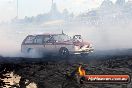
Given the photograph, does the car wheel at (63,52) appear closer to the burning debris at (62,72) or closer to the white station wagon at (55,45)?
the white station wagon at (55,45)

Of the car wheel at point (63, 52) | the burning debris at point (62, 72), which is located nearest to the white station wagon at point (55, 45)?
Answer: the car wheel at point (63, 52)

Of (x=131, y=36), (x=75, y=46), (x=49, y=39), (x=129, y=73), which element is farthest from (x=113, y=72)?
(x=131, y=36)

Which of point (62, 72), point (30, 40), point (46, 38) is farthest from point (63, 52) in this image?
point (62, 72)

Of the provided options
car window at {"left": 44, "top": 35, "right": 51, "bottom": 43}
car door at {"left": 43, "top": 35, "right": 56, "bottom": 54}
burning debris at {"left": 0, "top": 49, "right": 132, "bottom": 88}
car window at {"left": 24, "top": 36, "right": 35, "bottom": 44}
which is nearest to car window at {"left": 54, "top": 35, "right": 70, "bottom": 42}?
car door at {"left": 43, "top": 35, "right": 56, "bottom": 54}

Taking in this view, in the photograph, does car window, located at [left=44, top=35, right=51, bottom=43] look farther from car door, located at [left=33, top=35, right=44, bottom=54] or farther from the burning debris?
the burning debris

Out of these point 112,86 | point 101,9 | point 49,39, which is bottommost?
point 112,86

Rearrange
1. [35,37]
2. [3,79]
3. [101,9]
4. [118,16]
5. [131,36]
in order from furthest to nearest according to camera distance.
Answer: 1. [101,9]
2. [118,16]
3. [131,36]
4. [35,37]
5. [3,79]

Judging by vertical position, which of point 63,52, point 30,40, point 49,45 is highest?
point 30,40

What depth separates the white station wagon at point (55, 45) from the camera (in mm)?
21891

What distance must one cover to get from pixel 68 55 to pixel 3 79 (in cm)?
830

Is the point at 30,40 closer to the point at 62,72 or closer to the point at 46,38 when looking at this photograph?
the point at 46,38

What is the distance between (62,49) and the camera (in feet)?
72.4

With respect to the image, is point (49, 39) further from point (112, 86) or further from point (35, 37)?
point (112, 86)

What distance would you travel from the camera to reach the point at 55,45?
877 inches
